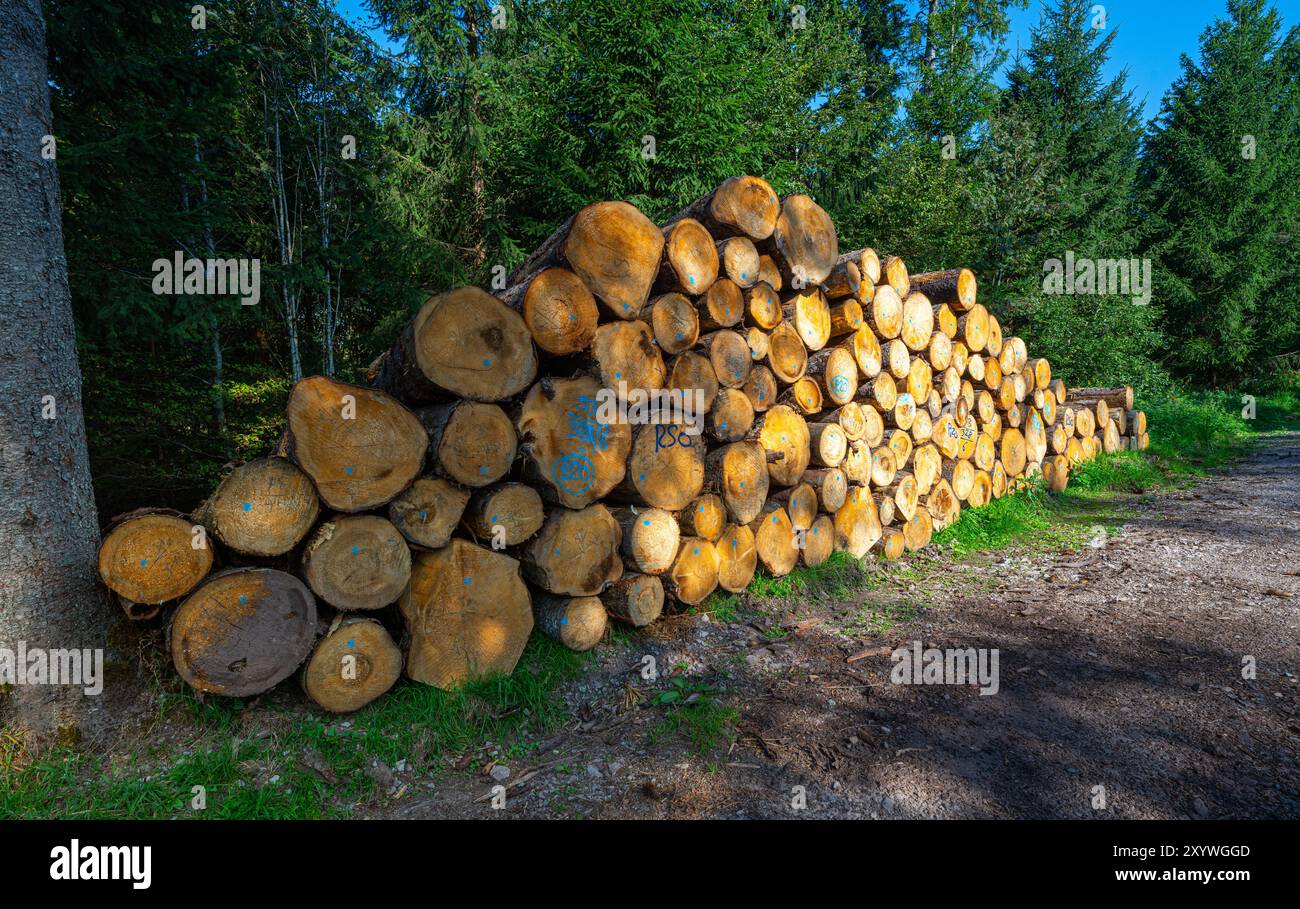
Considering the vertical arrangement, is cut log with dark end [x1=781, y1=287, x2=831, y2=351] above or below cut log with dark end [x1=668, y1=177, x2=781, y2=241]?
below

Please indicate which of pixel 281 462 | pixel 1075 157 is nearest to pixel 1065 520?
pixel 281 462

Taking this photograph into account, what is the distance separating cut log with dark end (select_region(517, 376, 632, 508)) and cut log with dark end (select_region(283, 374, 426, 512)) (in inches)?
21.8

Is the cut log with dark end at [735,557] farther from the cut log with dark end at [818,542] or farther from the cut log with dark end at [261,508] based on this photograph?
the cut log with dark end at [261,508]

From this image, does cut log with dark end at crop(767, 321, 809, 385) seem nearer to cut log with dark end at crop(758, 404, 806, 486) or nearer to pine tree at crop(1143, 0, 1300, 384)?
cut log with dark end at crop(758, 404, 806, 486)

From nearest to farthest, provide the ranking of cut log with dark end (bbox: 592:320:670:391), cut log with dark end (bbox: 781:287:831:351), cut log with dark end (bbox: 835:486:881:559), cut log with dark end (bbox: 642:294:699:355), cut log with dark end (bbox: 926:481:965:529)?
cut log with dark end (bbox: 592:320:670:391)
cut log with dark end (bbox: 642:294:699:355)
cut log with dark end (bbox: 781:287:831:351)
cut log with dark end (bbox: 835:486:881:559)
cut log with dark end (bbox: 926:481:965:529)

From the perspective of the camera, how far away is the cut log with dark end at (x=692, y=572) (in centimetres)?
373

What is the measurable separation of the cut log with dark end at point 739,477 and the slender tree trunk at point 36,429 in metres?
3.02

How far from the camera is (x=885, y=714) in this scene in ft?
9.68

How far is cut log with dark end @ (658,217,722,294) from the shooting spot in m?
3.67

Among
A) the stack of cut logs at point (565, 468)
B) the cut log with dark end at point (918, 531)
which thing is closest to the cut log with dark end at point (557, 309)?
the stack of cut logs at point (565, 468)

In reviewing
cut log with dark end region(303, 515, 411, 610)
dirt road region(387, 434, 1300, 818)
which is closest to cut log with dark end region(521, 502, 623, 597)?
dirt road region(387, 434, 1300, 818)
